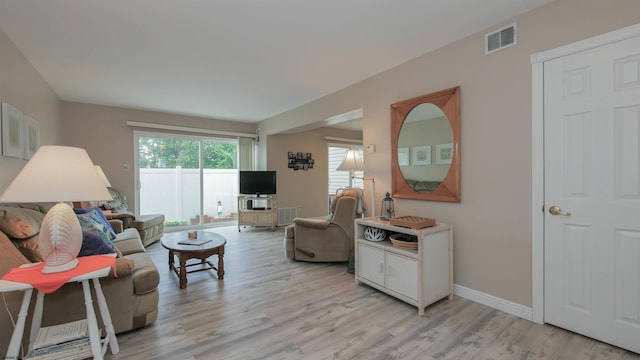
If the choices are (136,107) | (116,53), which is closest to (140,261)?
(116,53)

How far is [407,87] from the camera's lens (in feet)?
10.3

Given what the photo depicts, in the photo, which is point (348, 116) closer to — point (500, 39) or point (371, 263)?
point (500, 39)

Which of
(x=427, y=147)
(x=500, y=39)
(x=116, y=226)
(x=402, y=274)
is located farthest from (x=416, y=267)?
(x=116, y=226)

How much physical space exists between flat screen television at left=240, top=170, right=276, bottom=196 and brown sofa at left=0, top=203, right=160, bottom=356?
3810mm

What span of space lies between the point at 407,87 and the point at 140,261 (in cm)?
316

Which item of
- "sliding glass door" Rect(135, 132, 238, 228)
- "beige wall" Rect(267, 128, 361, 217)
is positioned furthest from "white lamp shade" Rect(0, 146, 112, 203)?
"beige wall" Rect(267, 128, 361, 217)

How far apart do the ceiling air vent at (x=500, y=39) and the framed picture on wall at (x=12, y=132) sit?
4311 mm

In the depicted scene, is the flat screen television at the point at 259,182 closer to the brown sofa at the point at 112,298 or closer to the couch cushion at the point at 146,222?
the couch cushion at the point at 146,222

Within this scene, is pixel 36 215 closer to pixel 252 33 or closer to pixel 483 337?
pixel 252 33

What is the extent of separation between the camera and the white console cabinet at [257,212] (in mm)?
5902

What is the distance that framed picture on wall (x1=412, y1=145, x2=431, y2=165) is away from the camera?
2932 mm

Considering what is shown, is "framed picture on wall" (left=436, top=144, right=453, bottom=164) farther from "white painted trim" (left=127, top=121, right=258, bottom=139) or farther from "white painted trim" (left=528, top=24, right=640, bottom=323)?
"white painted trim" (left=127, top=121, right=258, bottom=139)

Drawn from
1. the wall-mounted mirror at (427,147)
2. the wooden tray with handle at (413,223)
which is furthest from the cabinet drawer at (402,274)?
the wall-mounted mirror at (427,147)

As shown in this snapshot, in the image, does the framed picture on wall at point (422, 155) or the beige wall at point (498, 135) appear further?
the framed picture on wall at point (422, 155)
